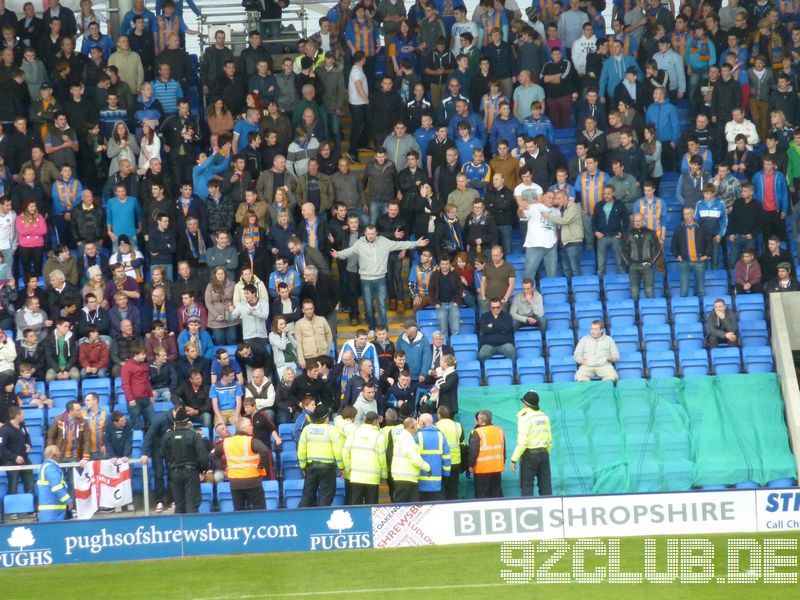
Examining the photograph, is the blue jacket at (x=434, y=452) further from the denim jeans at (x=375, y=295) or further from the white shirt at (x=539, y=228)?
the white shirt at (x=539, y=228)

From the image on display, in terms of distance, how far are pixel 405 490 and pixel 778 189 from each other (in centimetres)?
865

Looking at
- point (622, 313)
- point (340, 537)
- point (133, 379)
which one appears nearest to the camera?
point (340, 537)

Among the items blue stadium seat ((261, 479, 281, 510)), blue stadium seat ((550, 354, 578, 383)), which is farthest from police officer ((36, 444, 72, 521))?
blue stadium seat ((550, 354, 578, 383))

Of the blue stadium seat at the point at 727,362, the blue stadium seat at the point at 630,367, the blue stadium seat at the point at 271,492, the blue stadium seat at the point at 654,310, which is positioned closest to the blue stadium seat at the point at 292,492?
the blue stadium seat at the point at 271,492

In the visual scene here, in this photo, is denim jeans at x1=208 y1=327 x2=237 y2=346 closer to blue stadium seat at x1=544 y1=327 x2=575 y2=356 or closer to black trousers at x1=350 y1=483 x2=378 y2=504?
black trousers at x1=350 y1=483 x2=378 y2=504

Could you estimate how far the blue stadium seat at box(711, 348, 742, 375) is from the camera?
23.5 meters

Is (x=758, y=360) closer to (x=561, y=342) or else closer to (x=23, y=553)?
(x=561, y=342)

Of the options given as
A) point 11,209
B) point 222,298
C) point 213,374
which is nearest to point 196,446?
point 213,374

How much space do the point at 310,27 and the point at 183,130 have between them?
7375mm

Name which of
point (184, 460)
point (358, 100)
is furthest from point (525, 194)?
point (184, 460)

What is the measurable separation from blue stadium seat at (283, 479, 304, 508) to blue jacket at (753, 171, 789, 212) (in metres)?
9.09

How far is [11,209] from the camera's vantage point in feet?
81.5

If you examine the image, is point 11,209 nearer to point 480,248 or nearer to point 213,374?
point 213,374

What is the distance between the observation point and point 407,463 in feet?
67.5
